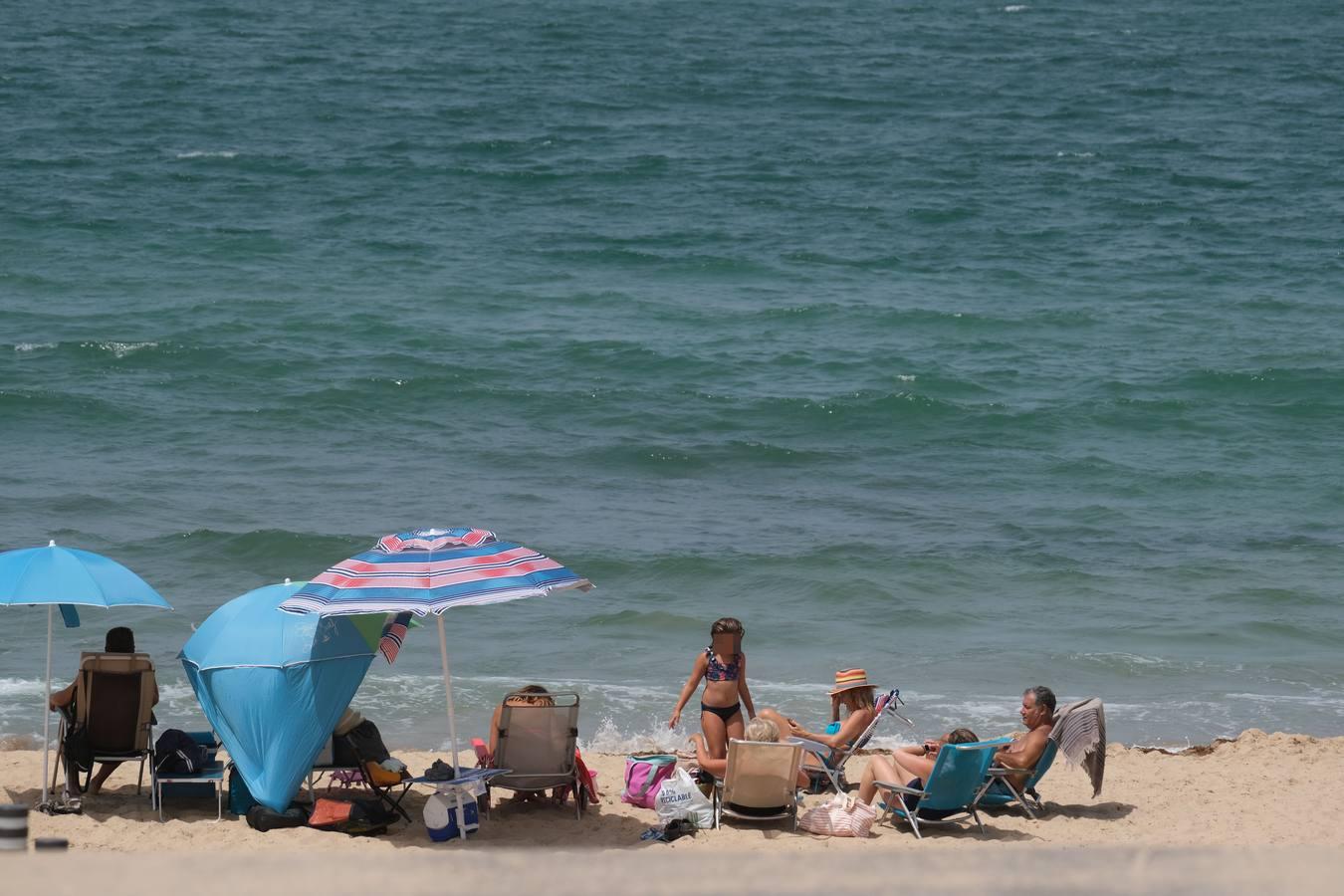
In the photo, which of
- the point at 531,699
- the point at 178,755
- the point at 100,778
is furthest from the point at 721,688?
the point at 100,778

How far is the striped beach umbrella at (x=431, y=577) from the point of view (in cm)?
718

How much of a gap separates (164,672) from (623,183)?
23.3 m

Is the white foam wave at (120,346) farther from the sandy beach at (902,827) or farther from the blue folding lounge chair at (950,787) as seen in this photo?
the blue folding lounge chair at (950,787)

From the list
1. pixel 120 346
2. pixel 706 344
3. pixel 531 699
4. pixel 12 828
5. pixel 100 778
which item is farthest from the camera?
pixel 706 344

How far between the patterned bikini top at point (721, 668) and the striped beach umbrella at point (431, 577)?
132cm

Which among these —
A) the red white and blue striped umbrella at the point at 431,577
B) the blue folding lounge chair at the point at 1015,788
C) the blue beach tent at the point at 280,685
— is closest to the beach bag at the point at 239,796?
the blue beach tent at the point at 280,685

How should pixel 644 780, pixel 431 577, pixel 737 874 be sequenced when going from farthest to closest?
pixel 644 780
pixel 431 577
pixel 737 874

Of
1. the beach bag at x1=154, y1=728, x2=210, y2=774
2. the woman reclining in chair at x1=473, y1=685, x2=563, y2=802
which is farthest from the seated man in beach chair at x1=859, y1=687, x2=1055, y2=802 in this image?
the beach bag at x1=154, y1=728, x2=210, y2=774

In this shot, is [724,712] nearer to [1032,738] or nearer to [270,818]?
[1032,738]

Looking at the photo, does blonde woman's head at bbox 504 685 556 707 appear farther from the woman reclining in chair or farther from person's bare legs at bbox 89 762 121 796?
person's bare legs at bbox 89 762 121 796

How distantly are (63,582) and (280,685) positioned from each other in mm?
1176

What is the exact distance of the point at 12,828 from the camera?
181 inches

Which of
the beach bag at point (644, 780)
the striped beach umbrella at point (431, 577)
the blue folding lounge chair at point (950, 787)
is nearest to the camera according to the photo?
the striped beach umbrella at point (431, 577)

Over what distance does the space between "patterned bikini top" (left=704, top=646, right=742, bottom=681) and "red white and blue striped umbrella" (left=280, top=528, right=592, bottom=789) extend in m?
1.32
